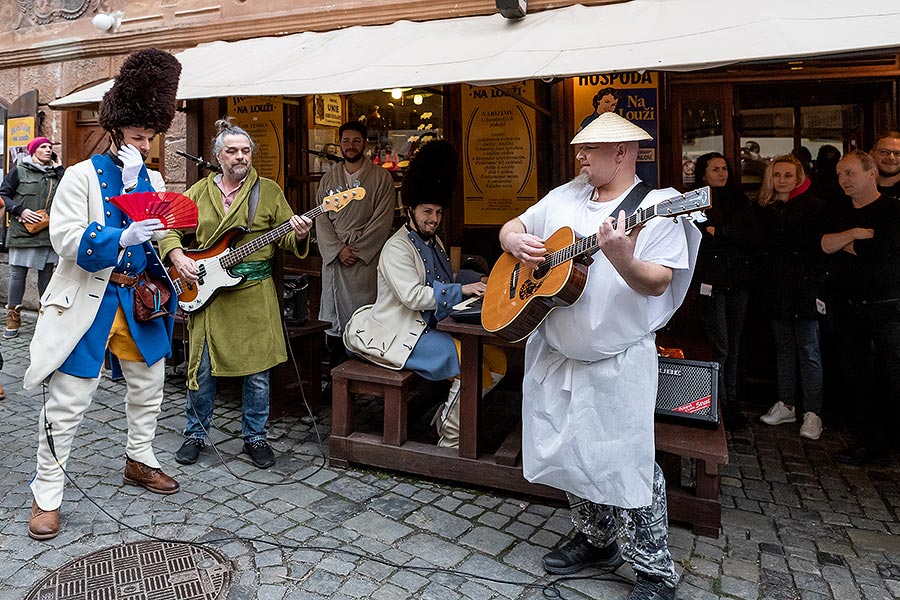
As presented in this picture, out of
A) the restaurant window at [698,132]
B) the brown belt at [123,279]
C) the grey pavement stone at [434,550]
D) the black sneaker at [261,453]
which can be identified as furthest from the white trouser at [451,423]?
the restaurant window at [698,132]

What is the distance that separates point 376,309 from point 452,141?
2475 millimetres

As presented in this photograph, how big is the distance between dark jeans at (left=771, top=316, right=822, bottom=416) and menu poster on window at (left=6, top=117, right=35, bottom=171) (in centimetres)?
849

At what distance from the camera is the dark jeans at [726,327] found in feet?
16.3

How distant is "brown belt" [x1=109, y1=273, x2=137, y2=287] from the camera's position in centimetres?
337

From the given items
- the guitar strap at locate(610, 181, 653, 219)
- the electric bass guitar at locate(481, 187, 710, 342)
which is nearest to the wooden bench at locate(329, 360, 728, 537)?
the electric bass guitar at locate(481, 187, 710, 342)

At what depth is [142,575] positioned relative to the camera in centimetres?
290

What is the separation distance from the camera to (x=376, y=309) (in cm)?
428

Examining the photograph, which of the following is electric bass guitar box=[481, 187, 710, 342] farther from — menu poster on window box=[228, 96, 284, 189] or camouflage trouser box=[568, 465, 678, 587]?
menu poster on window box=[228, 96, 284, 189]

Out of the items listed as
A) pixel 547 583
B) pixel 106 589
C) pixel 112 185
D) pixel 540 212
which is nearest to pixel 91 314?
pixel 112 185

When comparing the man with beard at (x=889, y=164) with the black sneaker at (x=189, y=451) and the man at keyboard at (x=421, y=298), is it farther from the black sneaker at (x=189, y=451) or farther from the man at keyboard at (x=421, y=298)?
the black sneaker at (x=189, y=451)

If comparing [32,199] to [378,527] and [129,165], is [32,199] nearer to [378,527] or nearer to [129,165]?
[129,165]

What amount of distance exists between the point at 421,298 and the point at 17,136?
723 cm

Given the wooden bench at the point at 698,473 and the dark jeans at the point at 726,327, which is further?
the dark jeans at the point at 726,327

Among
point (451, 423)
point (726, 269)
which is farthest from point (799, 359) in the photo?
point (451, 423)
